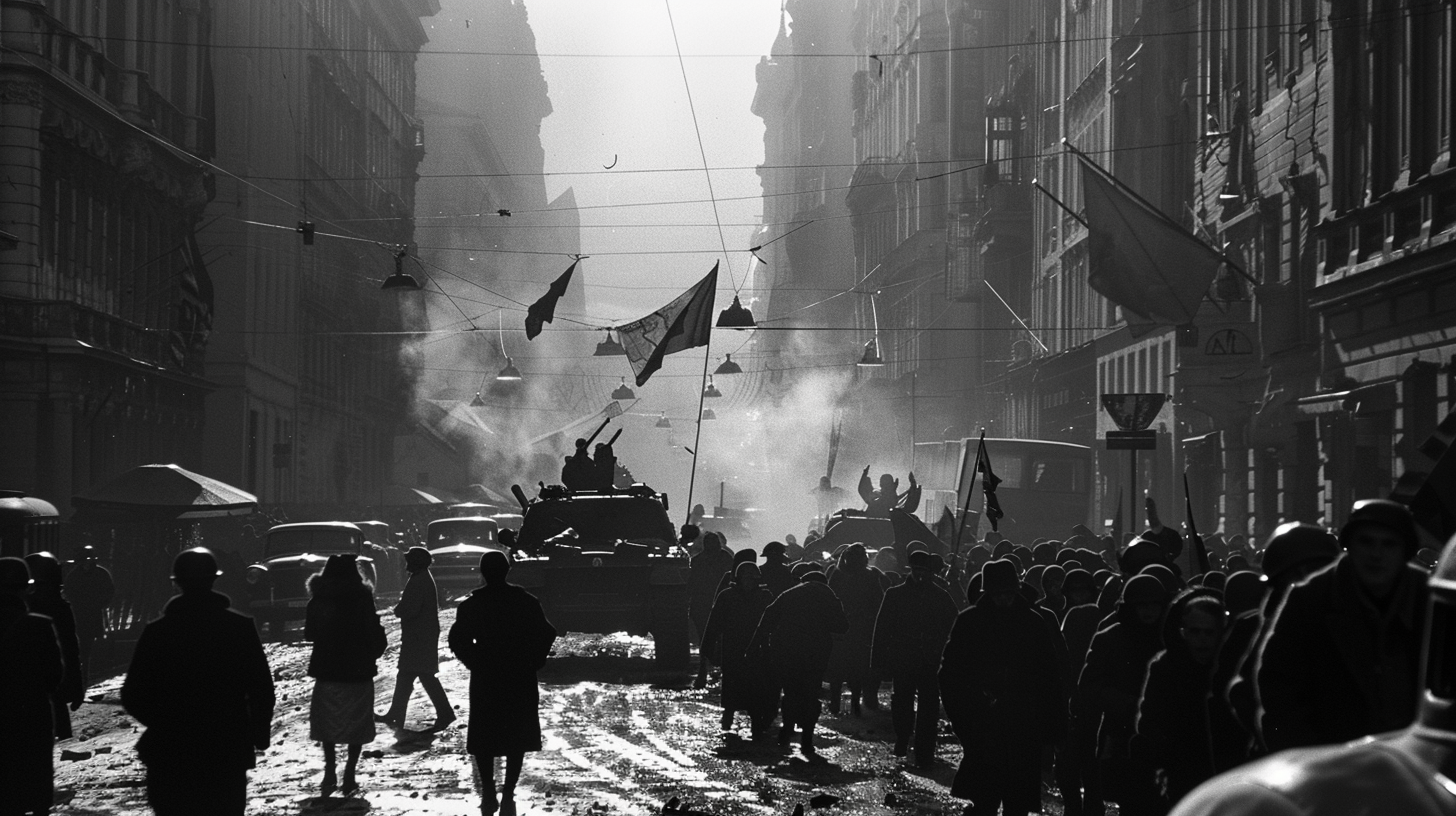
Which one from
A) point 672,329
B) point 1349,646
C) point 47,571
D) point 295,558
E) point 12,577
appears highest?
point 672,329

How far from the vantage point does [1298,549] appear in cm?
670

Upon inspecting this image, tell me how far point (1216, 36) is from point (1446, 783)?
34.3m

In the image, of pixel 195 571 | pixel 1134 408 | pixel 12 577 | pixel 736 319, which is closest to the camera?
pixel 195 571

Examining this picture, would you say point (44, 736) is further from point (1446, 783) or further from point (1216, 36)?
point (1216, 36)

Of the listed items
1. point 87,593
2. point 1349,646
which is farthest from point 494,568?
point 87,593

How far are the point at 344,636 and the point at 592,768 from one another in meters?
1.91

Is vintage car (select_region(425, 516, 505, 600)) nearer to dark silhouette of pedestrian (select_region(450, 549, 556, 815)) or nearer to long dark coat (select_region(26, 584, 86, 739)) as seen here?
long dark coat (select_region(26, 584, 86, 739))

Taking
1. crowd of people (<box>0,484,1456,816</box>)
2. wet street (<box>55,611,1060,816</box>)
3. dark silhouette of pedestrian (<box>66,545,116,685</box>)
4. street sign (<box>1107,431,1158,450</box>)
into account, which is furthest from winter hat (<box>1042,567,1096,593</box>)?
dark silhouette of pedestrian (<box>66,545,116,685</box>)

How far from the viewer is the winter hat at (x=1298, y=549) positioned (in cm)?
669

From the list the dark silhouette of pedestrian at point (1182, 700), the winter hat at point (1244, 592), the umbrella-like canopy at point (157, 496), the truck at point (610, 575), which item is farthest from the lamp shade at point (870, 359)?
the dark silhouette of pedestrian at point (1182, 700)

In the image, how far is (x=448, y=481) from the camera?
7838cm

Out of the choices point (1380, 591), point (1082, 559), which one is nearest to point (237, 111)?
point (1082, 559)

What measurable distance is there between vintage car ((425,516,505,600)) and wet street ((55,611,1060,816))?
1594cm

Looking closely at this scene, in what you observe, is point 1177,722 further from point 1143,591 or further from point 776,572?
point 776,572
